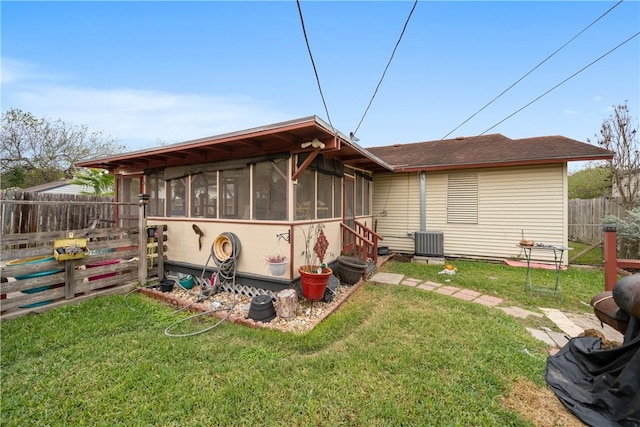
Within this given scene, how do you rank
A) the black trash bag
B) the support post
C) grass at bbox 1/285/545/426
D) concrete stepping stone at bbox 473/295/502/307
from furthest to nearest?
the support post < concrete stepping stone at bbox 473/295/502/307 < grass at bbox 1/285/545/426 < the black trash bag

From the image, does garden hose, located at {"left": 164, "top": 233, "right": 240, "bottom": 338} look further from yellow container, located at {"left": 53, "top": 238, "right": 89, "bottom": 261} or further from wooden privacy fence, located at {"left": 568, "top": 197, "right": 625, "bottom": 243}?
wooden privacy fence, located at {"left": 568, "top": 197, "right": 625, "bottom": 243}

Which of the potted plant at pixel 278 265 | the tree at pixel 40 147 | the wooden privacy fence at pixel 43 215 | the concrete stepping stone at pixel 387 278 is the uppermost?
the tree at pixel 40 147

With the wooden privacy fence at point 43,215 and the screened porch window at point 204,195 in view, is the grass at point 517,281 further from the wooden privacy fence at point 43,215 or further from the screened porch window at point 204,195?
the wooden privacy fence at point 43,215

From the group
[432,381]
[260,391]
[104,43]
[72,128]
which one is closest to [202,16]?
[104,43]

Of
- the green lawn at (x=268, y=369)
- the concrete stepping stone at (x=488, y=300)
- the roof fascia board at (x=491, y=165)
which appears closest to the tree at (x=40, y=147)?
the green lawn at (x=268, y=369)

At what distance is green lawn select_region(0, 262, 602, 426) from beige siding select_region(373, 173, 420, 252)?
4.20 m

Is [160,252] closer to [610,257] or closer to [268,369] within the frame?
[268,369]

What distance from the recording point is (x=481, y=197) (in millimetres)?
7094

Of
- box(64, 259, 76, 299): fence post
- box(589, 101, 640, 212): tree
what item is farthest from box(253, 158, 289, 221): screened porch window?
box(589, 101, 640, 212): tree

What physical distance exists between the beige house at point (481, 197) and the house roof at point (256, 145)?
2.81 m

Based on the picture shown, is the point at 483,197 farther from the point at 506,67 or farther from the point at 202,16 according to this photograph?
the point at 202,16

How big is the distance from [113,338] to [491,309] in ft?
16.1

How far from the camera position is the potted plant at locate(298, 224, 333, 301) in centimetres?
379

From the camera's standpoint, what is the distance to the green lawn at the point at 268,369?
1.89 metres
